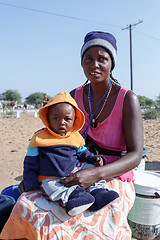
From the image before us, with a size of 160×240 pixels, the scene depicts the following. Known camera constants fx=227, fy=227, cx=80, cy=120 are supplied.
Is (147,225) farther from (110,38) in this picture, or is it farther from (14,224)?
(110,38)

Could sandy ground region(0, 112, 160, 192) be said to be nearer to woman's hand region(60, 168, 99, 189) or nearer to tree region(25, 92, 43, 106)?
woman's hand region(60, 168, 99, 189)

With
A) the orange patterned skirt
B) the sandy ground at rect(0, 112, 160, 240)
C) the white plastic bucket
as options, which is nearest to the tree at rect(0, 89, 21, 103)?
the sandy ground at rect(0, 112, 160, 240)

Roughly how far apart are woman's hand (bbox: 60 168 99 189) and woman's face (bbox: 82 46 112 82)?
907mm

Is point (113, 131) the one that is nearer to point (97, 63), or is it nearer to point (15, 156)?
point (97, 63)

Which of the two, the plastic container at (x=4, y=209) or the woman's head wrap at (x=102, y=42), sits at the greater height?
the woman's head wrap at (x=102, y=42)

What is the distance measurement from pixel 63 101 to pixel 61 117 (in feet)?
0.42

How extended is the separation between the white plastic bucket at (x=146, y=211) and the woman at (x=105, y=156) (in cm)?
20

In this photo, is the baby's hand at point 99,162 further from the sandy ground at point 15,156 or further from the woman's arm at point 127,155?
the sandy ground at point 15,156

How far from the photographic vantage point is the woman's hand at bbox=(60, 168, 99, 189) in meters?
1.58

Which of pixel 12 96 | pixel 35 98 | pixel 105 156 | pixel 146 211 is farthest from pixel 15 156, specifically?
pixel 35 98

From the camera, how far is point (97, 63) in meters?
2.02

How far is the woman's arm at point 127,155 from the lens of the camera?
159 cm

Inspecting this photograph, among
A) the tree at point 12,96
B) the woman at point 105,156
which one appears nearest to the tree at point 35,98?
the tree at point 12,96

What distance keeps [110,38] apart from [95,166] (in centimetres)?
117
